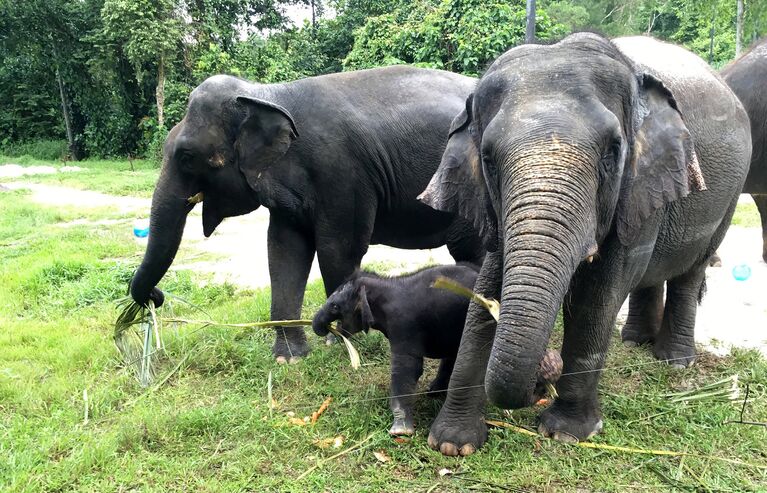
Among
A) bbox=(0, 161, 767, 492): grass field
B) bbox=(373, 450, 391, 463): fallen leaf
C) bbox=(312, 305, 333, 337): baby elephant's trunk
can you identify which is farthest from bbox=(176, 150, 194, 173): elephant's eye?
bbox=(373, 450, 391, 463): fallen leaf

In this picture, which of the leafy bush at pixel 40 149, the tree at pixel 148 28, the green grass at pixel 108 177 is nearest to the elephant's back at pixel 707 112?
the green grass at pixel 108 177

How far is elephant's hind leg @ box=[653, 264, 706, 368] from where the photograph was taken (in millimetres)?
4117

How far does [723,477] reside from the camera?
9.36 ft

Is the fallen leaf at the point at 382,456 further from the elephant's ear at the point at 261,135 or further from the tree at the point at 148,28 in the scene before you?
the tree at the point at 148,28

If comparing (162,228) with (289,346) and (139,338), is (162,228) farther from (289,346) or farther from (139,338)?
(289,346)

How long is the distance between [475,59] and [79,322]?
11.0 metres

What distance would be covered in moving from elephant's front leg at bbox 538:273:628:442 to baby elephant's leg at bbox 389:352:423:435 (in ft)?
2.23

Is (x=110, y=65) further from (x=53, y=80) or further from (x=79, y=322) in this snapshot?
(x=79, y=322)

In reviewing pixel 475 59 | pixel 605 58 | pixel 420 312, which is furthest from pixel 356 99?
pixel 475 59

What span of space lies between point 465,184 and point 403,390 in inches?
45.4

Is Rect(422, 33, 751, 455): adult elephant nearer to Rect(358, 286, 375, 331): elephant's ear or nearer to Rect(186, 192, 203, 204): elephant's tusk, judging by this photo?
Rect(358, 286, 375, 331): elephant's ear

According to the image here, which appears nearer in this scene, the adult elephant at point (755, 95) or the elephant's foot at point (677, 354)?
the elephant's foot at point (677, 354)

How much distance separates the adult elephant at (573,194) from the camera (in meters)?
2.21

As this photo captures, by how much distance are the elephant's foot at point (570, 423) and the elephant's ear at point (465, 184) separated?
996 mm
